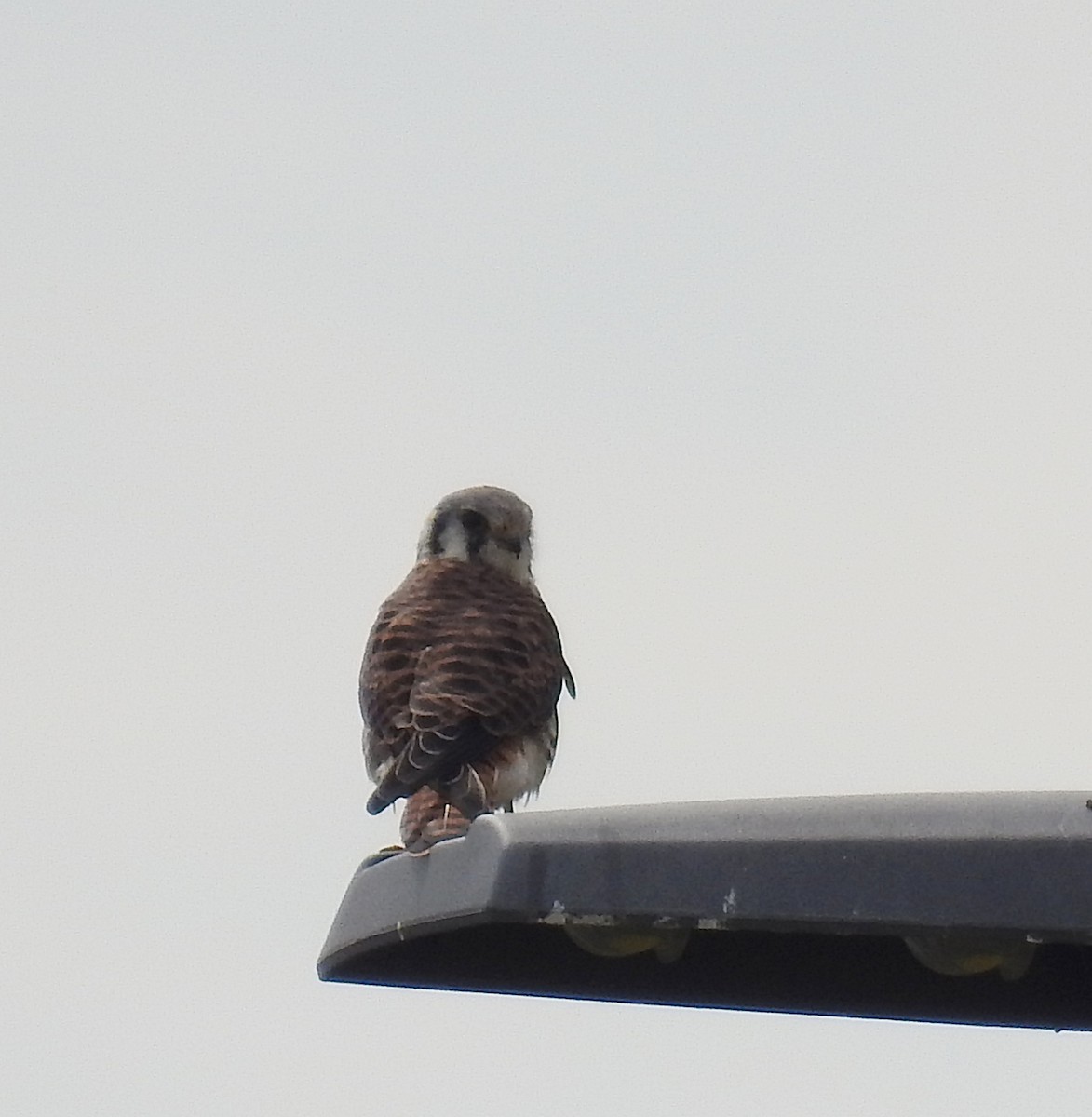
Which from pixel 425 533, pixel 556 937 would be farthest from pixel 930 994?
pixel 425 533

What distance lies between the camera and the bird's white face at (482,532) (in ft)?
22.2

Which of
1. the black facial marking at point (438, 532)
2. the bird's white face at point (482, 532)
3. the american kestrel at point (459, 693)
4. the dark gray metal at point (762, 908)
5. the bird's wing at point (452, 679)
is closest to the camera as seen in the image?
the dark gray metal at point (762, 908)

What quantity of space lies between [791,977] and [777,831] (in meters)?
0.64

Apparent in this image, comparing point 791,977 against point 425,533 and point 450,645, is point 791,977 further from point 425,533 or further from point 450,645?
point 425,533

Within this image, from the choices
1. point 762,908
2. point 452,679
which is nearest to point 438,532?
Result: point 452,679

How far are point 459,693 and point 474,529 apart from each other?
1.15m

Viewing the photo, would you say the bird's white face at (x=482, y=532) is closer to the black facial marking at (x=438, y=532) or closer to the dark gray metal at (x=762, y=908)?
the black facial marking at (x=438, y=532)

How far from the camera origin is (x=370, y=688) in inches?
234

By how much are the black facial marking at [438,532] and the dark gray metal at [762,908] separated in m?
4.47

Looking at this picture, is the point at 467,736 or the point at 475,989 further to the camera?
the point at 467,736

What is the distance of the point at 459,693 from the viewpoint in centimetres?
577

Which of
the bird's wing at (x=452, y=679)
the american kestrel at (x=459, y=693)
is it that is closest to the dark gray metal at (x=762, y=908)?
the american kestrel at (x=459, y=693)

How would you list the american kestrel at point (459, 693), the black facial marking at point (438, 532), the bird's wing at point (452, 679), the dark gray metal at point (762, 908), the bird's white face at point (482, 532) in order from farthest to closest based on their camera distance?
the black facial marking at point (438, 532) → the bird's white face at point (482, 532) → the bird's wing at point (452, 679) → the american kestrel at point (459, 693) → the dark gray metal at point (762, 908)

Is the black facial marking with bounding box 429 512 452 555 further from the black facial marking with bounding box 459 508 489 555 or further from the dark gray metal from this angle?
the dark gray metal
